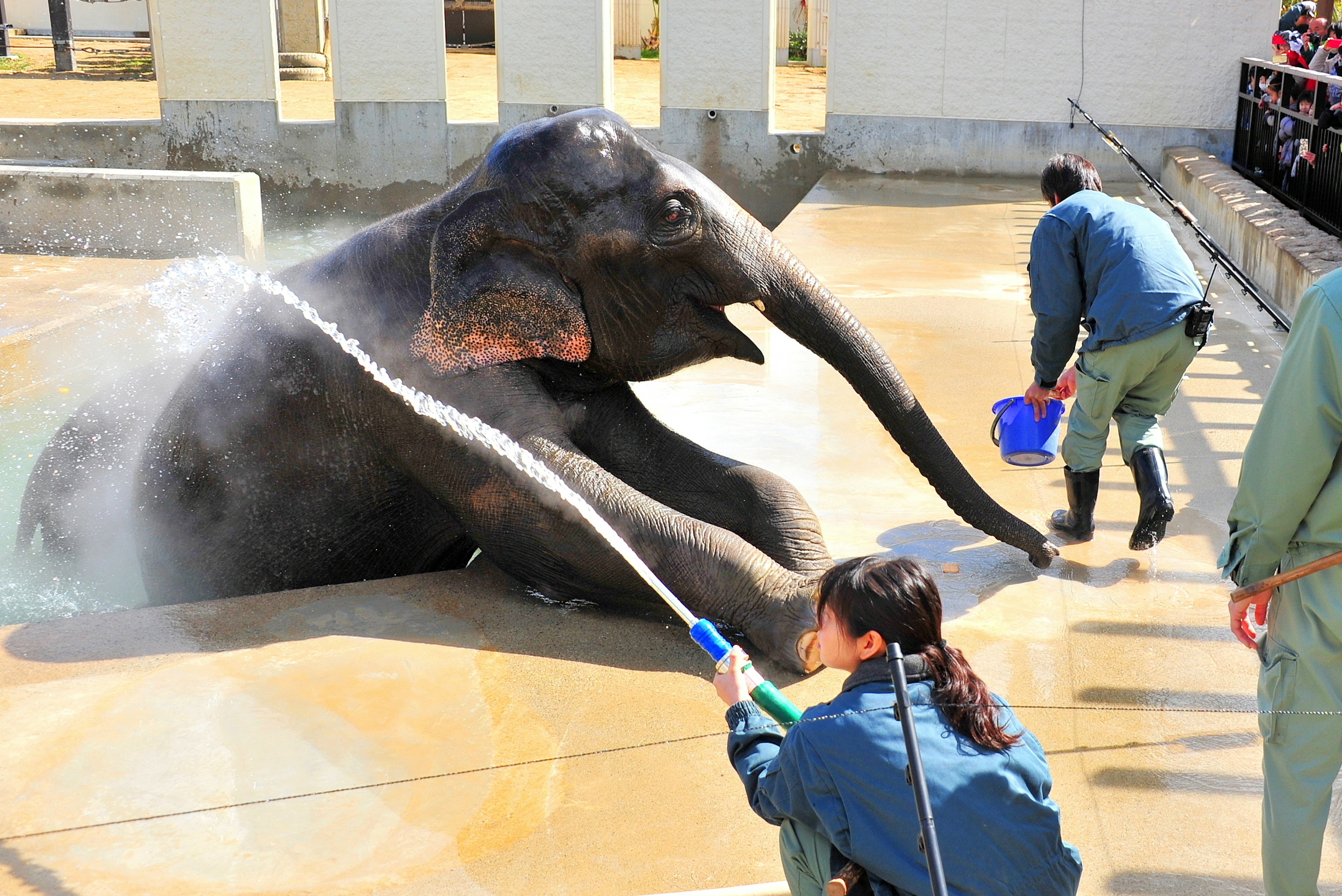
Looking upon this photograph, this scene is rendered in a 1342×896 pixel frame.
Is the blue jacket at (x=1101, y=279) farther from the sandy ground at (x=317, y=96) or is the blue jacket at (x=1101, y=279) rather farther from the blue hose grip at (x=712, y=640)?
the sandy ground at (x=317, y=96)

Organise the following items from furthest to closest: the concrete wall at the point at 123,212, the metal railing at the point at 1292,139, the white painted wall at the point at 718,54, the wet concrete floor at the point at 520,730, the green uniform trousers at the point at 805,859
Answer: the white painted wall at the point at 718,54 → the concrete wall at the point at 123,212 → the metal railing at the point at 1292,139 → the wet concrete floor at the point at 520,730 → the green uniform trousers at the point at 805,859

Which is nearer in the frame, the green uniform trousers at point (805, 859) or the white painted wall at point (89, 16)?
the green uniform trousers at point (805, 859)

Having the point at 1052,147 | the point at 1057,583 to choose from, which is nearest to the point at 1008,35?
the point at 1052,147

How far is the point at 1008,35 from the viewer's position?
1642cm

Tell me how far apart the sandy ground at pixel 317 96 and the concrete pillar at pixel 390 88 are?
10.4 ft

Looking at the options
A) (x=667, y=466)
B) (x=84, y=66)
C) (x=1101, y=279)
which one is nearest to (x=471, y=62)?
(x=84, y=66)

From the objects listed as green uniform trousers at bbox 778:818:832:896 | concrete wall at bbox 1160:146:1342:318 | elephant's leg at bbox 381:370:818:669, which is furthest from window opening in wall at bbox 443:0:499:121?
green uniform trousers at bbox 778:818:832:896

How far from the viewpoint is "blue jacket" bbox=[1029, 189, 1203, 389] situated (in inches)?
188

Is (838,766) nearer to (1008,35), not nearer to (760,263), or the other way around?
(760,263)

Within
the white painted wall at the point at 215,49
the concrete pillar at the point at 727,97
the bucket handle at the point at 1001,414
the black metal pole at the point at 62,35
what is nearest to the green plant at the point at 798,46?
the black metal pole at the point at 62,35

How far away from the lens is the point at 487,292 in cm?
421

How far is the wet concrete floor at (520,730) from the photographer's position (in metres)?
2.94

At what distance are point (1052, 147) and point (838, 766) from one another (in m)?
15.8

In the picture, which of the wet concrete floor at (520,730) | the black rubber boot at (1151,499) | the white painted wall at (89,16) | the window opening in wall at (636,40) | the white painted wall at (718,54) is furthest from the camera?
the white painted wall at (89,16)
